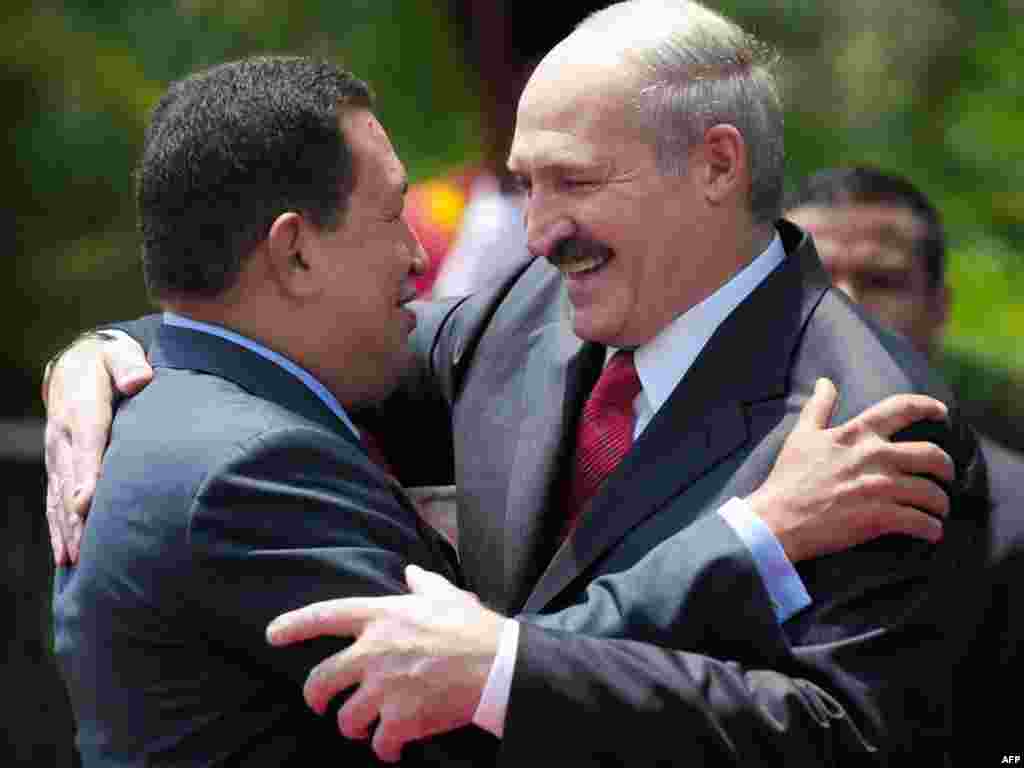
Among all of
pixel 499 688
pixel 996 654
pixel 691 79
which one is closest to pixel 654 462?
pixel 499 688

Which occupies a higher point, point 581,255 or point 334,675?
point 581,255

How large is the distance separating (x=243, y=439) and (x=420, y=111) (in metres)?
3.91

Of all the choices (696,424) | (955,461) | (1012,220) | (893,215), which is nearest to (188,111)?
(696,424)

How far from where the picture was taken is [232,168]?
9.61 feet

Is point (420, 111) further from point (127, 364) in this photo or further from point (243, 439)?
point (243, 439)

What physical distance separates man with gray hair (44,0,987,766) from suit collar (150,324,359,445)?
1.25 feet

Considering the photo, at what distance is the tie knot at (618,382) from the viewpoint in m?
3.19

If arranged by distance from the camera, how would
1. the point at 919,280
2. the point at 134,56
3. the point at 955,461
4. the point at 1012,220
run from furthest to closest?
the point at 134,56 < the point at 1012,220 < the point at 919,280 < the point at 955,461

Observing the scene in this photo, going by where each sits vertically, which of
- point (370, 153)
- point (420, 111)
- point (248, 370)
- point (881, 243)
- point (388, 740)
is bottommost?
point (420, 111)

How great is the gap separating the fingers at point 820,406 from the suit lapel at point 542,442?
1.55 feet

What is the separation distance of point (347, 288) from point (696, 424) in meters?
0.61

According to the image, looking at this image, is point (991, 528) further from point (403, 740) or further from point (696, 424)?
point (403, 740)

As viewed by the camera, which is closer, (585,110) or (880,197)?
(585,110)

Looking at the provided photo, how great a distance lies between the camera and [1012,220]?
6086 mm
